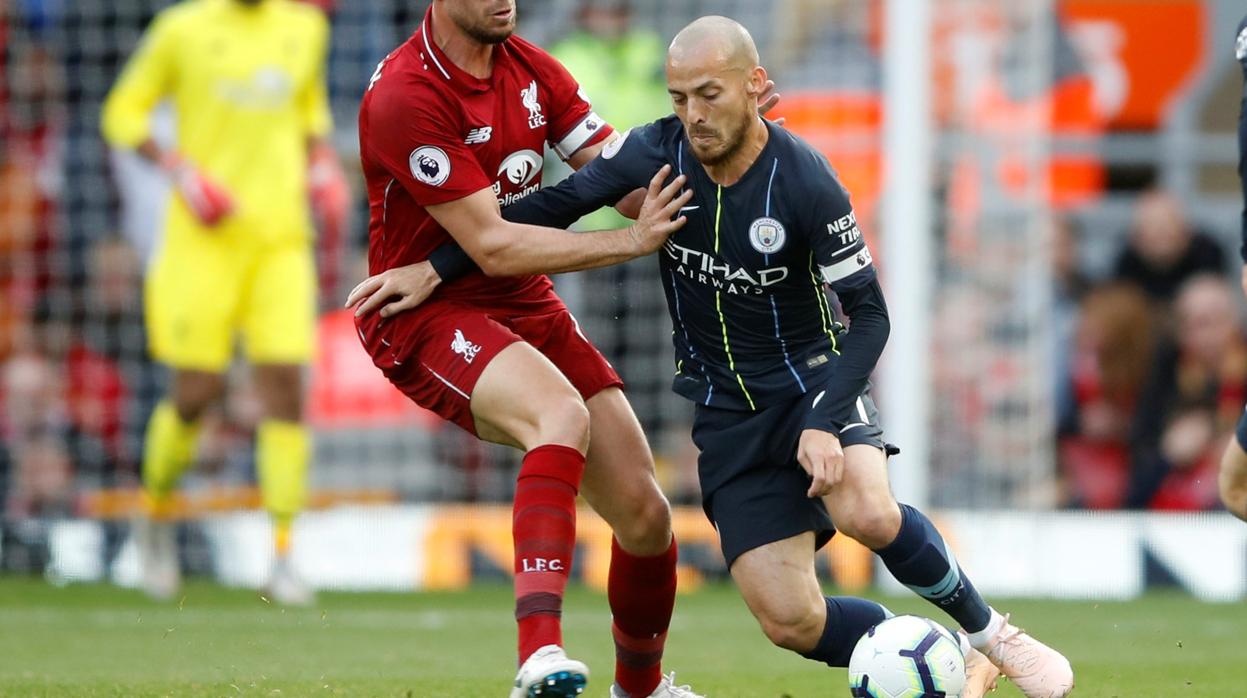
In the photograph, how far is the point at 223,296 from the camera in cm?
962

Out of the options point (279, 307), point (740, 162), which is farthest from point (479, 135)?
point (279, 307)

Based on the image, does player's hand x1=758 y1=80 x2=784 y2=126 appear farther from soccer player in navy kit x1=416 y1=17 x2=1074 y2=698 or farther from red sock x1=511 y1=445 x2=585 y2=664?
red sock x1=511 y1=445 x2=585 y2=664

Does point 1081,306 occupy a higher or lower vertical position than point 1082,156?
lower

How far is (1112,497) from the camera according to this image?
38.2 ft

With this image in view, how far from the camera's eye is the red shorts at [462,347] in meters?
5.57

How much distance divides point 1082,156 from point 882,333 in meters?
8.49

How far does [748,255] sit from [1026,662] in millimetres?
1316

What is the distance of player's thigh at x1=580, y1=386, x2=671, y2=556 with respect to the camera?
579cm

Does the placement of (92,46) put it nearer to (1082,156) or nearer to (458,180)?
(1082,156)

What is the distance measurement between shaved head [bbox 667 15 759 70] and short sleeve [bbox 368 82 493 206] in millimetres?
666

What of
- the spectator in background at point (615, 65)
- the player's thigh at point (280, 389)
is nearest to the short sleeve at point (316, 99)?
the player's thigh at point (280, 389)

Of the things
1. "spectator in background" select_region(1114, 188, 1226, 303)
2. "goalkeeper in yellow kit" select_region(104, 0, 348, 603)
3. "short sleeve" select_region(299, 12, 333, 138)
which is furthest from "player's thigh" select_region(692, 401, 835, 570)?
"spectator in background" select_region(1114, 188, 1226, 303)

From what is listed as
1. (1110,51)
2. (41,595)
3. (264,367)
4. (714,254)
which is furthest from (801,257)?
(1110,51)

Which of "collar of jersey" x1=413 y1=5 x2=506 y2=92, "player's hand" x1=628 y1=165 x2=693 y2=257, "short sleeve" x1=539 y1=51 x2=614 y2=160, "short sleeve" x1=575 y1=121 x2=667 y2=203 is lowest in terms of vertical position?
"player's hand" x1=628 y1=165 x2=693 y2=257
